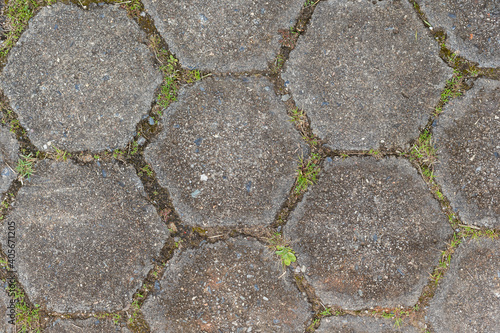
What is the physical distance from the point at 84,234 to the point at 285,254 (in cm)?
120

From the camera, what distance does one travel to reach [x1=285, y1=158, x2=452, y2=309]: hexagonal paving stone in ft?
5.92

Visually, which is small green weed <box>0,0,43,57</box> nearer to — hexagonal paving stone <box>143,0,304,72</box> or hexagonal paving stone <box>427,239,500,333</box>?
hexagonal paving stone <box>143,0,304,72</box>

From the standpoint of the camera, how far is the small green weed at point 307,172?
1796 millimetres

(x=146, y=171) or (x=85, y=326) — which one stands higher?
(x=146, y=171)

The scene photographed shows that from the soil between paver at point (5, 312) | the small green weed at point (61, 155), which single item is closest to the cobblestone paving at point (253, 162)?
the small green weed at point (61, 155)

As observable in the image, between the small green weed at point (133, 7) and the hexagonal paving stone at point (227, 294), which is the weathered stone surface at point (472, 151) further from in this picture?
the small green weed at point (133, 7)

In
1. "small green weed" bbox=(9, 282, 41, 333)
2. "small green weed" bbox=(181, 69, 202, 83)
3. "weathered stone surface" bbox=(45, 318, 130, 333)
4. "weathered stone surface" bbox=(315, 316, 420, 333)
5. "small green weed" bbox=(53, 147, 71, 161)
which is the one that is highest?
"small green weed" bbox=(181, 69, 202, 83)

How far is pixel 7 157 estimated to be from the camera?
1.81m

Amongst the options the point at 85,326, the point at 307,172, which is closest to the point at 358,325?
the point at 307,172

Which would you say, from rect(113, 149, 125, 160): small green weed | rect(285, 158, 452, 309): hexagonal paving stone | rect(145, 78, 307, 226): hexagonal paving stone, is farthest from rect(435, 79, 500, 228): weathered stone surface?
rect(113, 149, 125, 160): small green weed

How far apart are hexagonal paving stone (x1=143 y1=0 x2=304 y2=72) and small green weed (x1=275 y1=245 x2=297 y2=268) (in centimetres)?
106

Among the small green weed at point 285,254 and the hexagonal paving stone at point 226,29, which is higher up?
the hexagonal paving stone at point 226,29

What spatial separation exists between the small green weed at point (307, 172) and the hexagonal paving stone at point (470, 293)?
3.18 ft

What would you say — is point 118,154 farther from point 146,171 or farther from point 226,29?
point 226,29
